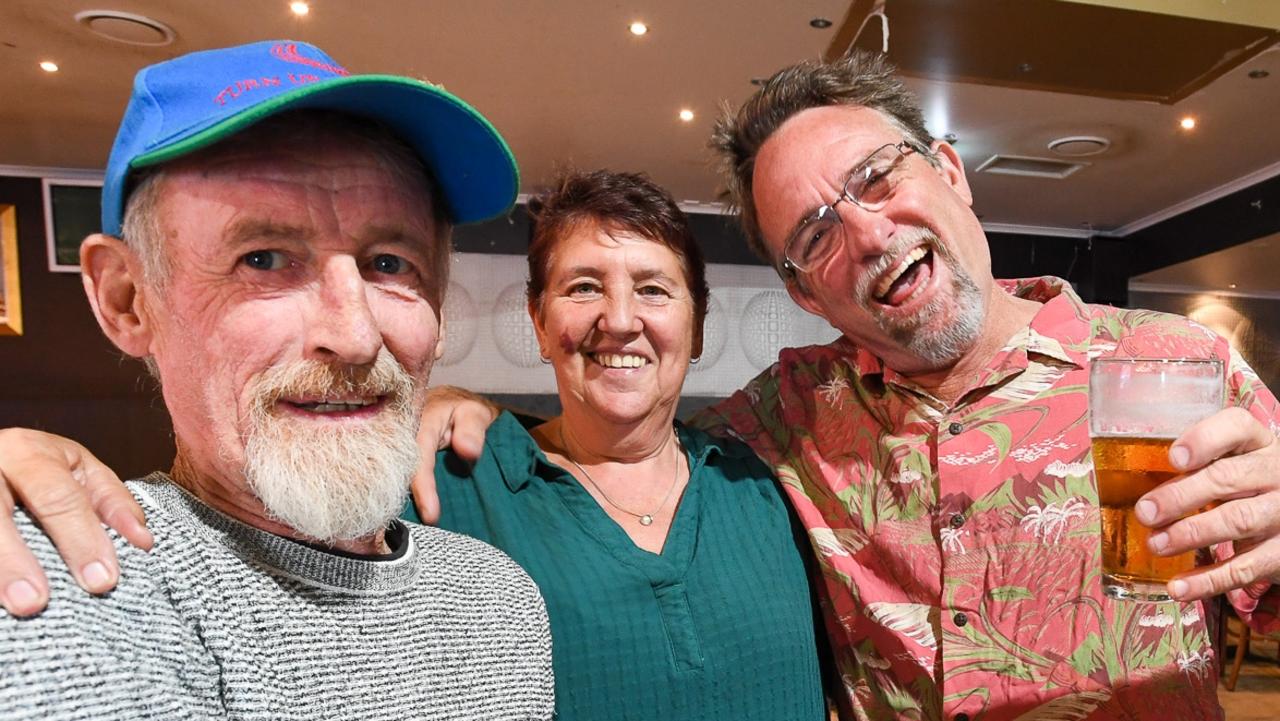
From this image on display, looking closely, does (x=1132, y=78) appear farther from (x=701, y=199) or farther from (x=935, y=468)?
(x=701, y=199)

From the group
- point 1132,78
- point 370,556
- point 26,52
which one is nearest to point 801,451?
point 370,556

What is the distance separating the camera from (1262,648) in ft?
22.9

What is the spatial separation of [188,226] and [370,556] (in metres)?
0.49

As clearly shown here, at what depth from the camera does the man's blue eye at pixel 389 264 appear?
992 millimetres

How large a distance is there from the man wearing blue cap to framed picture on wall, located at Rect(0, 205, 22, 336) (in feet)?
20.6

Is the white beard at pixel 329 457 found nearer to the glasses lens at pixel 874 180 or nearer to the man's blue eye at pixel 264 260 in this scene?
the man's blue eye at pixel 264 260

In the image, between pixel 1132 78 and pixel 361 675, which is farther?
pixel 1132 78

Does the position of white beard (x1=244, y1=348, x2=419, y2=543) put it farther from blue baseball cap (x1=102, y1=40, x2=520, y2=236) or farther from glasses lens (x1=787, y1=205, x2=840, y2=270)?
glasses lens (x1=787, y1=205, x2=840, y2=270)

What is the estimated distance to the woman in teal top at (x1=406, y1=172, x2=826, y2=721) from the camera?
1441 mm

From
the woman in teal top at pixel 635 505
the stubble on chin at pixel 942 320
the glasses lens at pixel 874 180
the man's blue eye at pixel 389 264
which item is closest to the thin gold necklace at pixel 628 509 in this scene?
the woman in teal top at pixel 635 505

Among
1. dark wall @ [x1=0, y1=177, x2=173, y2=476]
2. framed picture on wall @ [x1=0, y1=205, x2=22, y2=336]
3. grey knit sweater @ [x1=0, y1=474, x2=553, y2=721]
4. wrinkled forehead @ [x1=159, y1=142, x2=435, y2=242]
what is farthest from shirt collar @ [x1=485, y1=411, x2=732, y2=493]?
framed picture on wall @ [x1=0, y1=205, x2=22, y2=336]

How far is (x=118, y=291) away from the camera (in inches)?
37.4

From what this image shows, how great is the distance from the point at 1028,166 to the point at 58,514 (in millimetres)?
6282

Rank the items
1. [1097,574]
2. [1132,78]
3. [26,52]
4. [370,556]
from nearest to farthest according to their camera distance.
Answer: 1. [370,556]
2. [1097,574]
3. [1132,78]
4. [26,52]
